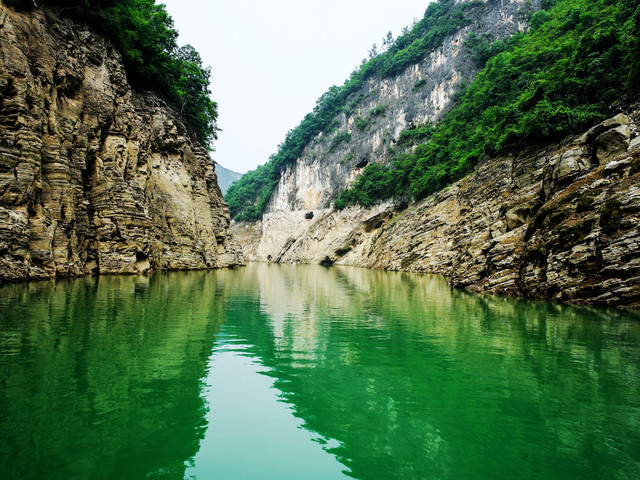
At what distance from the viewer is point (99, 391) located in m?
4.38

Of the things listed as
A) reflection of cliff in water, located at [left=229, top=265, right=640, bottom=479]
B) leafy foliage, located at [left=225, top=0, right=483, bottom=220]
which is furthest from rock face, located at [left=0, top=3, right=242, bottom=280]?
leafy foliage, located at [left=225, top=0, right=483, bottom=220]

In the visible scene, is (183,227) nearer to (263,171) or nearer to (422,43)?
(422,43)

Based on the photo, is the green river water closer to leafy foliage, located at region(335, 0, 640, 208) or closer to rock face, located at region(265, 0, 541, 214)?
leafy foliage, located at region(335, 0, 640, 208)

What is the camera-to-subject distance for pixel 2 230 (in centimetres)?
1273

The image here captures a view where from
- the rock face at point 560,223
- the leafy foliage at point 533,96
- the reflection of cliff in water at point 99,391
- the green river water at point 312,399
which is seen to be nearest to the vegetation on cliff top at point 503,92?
the leafy foliage at point 533,96

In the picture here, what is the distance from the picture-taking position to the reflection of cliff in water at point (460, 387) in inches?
130

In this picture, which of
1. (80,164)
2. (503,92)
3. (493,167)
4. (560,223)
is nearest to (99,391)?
(560,223)

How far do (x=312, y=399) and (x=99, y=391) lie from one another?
9.03ft

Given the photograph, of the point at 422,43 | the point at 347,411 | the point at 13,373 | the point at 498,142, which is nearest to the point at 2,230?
the point at 13,373

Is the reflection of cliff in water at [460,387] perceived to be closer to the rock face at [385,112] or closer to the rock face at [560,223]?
the rock face at [560,223]

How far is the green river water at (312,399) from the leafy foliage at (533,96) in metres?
16.7

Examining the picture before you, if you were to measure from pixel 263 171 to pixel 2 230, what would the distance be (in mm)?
94612

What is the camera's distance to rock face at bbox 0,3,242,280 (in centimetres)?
1403

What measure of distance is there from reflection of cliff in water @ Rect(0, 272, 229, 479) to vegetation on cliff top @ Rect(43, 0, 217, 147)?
71.5 ft
